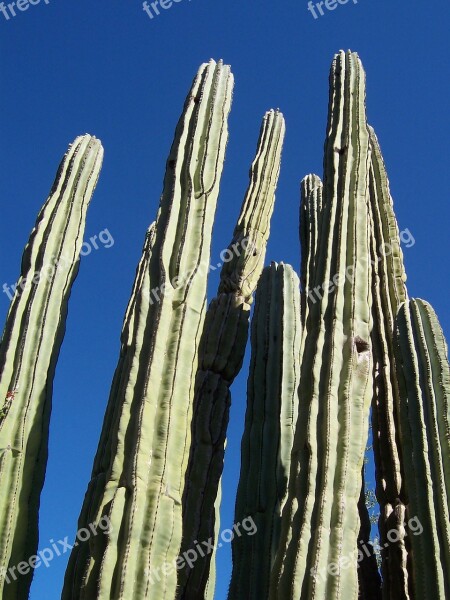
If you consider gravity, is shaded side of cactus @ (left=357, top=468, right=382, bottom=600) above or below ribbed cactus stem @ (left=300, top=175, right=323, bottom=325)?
below

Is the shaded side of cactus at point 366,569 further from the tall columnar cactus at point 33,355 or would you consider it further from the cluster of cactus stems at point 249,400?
the tall columnar cactus at point 33,355

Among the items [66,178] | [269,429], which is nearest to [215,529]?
[269,429]

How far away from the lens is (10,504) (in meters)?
3.72

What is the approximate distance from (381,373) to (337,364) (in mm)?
1150

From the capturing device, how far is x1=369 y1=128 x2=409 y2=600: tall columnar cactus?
12.9 ft

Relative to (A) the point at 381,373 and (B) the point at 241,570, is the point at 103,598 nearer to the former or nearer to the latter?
(B) the point at 241,570

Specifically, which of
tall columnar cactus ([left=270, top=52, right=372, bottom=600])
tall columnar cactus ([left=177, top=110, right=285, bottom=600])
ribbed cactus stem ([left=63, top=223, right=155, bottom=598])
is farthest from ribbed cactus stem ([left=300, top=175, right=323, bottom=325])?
ribbed cactus stem ([left=63, top=223, right=155, bottom=598])

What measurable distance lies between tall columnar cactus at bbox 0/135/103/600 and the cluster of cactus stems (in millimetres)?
11

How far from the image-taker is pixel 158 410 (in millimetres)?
3176

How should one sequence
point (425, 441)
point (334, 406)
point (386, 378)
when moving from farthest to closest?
point (386, 378) → point (425, 441) → point (334, 406)

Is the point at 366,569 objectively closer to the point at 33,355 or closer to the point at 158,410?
the point at 158,410

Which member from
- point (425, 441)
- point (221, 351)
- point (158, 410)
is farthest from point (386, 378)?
point (158, 410)

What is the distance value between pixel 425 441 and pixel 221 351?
5.39ft

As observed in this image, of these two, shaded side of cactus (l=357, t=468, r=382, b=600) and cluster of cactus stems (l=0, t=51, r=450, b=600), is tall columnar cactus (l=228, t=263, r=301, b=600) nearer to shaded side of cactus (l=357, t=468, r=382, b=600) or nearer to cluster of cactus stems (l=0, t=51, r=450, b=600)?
cluster of cactus stems (l=0, t=51, r=450, b=600)
